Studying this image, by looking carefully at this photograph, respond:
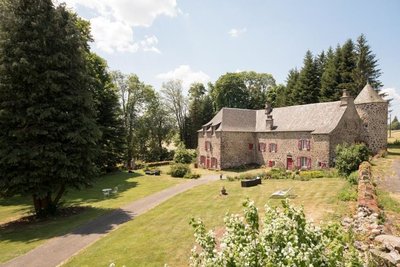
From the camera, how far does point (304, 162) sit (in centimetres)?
3300

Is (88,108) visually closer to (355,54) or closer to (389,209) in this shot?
(389,209)

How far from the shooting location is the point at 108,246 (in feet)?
42.6

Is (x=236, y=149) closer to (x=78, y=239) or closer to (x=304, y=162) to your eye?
(x=304, y=162)

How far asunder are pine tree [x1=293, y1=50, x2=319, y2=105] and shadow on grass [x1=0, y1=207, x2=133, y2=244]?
139 ft

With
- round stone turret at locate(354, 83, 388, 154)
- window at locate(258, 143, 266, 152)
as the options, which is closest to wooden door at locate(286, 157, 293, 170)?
window at locate(258, 143, 266, 152)

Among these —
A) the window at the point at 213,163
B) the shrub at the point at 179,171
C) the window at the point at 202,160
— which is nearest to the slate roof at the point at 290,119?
the window at the point at 213,163

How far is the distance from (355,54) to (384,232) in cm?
4417

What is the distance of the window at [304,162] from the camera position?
32.4 m

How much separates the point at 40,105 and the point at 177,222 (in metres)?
11.2

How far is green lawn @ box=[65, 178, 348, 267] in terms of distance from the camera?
11570 millimetres

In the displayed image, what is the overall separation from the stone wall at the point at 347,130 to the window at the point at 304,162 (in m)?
2.86

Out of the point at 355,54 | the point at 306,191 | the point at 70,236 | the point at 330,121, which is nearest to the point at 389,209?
the point at 306,191

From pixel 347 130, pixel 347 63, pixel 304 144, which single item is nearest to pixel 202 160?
pixel 304 144

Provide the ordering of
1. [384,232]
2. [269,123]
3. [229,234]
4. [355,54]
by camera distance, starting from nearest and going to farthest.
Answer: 1. [229,234]
2. [384,232]
3. [269,123]
4. [355,54]
